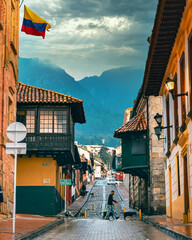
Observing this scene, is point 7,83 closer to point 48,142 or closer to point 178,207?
point 178,207

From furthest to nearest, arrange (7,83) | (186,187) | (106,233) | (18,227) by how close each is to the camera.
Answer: (7,83) → (186,187) → (18,227) → (106,233)

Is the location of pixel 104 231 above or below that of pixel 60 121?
below

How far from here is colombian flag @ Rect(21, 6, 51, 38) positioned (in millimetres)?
20672

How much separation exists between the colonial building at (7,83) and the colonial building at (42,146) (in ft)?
24.5

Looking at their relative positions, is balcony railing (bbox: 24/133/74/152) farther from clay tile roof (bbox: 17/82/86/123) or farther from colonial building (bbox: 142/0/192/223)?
colonial building (bbox: 142/0/192/223)

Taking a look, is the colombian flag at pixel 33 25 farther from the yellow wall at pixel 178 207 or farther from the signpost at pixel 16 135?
the yellow wall at pixel 178 207

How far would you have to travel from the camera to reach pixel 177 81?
54.1ft

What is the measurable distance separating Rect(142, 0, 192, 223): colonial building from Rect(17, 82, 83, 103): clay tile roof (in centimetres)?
808

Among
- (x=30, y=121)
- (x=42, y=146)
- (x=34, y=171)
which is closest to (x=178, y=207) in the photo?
(x=42, y=146)

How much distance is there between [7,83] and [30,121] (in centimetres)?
982

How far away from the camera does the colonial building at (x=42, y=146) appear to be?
2770 centimetres

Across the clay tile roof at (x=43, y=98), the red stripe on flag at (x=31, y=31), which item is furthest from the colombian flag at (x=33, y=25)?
the clay tile roof at (x=43, y=98)

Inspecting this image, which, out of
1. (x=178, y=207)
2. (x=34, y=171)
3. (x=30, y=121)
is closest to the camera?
(x=178, y=207)

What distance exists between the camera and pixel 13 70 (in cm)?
2009
